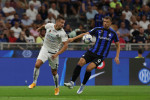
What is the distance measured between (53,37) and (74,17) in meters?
11.2

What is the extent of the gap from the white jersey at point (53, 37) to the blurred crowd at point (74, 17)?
7023 millimetres

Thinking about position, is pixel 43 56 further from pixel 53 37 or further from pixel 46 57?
pixel 53 37

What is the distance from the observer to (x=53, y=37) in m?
12.7

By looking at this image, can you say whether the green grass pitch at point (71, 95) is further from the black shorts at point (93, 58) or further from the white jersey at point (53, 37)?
the white jersey at point (53, 37)

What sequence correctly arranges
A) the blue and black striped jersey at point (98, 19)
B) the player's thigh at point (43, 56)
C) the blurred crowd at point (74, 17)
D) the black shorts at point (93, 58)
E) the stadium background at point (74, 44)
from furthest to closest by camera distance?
1. the blue and black striped jersey at point (98, 19)
2. the blurred crowd at point (74, 17)
3. the stadium background at point (74, 44)
4. the black shorts at point (93, 58)
5. the player's thigh at point (43, 56)

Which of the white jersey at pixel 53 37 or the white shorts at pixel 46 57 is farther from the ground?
the white jersey at pixel 53 37

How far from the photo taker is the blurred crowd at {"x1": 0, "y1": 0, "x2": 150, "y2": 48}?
20.6m

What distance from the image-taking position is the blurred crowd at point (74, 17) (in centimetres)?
2058

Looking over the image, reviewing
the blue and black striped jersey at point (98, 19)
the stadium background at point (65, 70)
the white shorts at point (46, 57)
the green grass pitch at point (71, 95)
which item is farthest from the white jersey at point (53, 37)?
the blue and black striped jersey at point (98, 19)

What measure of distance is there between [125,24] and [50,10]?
161 inches

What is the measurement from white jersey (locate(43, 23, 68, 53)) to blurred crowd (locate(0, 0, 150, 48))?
7.02 m

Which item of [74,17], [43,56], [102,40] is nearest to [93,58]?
[102,40]

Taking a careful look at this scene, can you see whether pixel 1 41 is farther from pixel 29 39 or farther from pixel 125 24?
pixel 125 24

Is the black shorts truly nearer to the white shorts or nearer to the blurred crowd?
the white shorts
